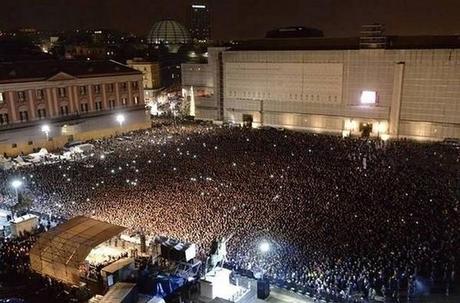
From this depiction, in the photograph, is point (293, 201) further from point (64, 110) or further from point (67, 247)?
point (64, 110)

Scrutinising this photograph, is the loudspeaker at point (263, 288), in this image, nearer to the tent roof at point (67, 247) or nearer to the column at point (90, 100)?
the tent roof at point (67, 247)

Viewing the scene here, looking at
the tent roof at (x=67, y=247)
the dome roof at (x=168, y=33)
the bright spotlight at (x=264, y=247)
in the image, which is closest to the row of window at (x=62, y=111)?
the tent roof at (x=67, y=247)

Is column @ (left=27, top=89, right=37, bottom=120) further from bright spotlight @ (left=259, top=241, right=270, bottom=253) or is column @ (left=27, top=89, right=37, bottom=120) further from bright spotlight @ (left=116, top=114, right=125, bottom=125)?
bright spotlight @ (left=259, top=241, right=270, bottom=253)

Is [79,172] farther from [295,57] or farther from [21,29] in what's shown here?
[21,29]

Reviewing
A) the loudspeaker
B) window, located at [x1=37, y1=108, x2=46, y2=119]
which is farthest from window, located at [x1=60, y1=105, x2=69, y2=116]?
the loudspeaker

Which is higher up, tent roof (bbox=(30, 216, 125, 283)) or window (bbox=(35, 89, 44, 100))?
window (bbox=(35, 89, 44, 100))

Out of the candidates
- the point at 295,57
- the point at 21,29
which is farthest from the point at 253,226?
the point at 21,29

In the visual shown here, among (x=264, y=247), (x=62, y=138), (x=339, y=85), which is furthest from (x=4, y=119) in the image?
(x=339, y=85)
